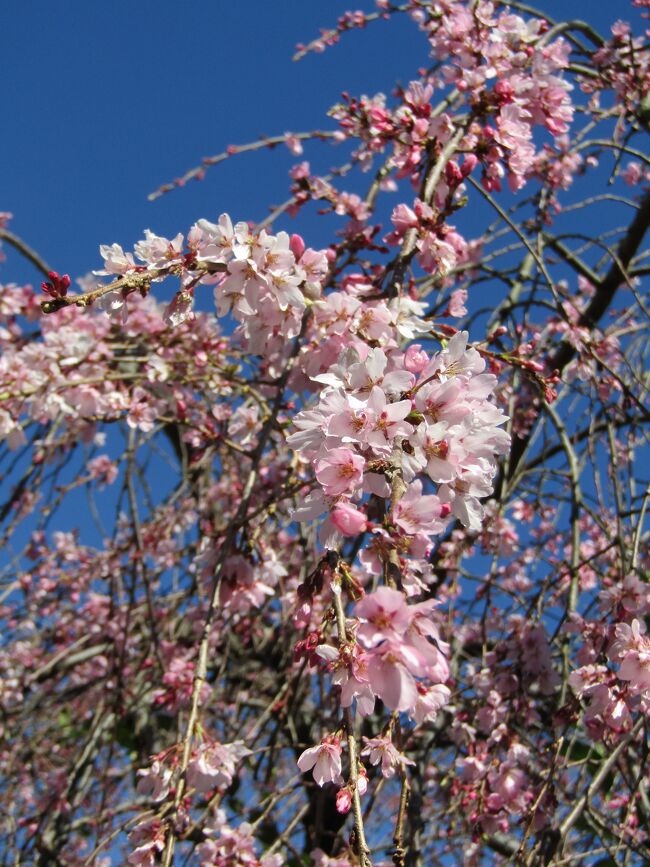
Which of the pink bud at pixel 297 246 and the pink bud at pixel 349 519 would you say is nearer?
the pink bud at pixel 349 519

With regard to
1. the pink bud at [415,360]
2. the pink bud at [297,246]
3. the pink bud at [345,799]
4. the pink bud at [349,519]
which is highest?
the pink bud at [297,246]

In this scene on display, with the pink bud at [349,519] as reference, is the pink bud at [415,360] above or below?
above

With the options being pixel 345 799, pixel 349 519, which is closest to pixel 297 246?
pixel 349 519

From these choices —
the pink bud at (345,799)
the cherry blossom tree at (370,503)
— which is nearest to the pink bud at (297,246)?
the cherry blossom tree at (370,503)

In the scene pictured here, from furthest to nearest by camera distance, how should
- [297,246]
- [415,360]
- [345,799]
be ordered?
[297,246], [415,360], [345,799]

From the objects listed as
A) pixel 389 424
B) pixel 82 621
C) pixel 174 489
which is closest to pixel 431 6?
pixel 389 424

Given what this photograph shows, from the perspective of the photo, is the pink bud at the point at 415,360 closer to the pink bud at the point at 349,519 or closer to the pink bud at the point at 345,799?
the pink bud at the point at 349,519

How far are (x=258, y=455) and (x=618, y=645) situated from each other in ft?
3.17

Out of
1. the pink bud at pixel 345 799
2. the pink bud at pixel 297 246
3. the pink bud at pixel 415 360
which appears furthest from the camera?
the pink bud at pixel 297 246

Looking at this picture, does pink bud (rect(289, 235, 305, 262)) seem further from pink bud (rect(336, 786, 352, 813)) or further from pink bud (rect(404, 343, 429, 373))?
pink bud (rect(336, 786, 352, 813))

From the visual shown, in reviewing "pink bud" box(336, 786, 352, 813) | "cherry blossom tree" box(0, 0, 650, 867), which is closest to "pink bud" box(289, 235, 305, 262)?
"cherry blossom tree" box(0, 0, 650, 867)

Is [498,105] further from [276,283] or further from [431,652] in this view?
[431,652]

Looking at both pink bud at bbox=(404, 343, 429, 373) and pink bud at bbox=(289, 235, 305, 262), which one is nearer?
pink bud at bbox=(404, 343, 429, 373)

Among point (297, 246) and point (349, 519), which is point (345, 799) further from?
point (297, 246)
